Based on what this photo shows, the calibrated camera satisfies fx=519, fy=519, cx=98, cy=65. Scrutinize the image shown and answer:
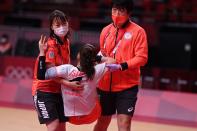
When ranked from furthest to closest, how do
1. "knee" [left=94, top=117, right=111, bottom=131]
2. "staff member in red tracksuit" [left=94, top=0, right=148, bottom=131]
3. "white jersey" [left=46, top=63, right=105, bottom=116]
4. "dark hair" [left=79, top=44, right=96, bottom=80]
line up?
"knee" [left=94, top=117, right=111, bottom=131] < "staff member in red tracksuit" [left=94, top=0, right=148, bottom=131] < "white jersey" [left=46, top=63, right=105, bottom=116] < "dark hair" [left=79, top=44, right=96, bottom=80]

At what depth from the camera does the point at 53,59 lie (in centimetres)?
505

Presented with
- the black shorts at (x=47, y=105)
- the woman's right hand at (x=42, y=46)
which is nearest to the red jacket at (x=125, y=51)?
the black shorts at (x=47, y=105)

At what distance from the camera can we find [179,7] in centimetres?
1381

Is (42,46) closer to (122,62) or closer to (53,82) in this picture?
(53,82)

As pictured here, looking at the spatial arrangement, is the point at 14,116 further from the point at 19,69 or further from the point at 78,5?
the point at 78,5

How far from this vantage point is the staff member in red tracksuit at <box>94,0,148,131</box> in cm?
518

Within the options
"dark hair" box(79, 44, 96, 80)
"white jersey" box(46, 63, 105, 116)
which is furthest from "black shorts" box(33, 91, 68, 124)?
"dark hair" box(79, 44, 96, 80)

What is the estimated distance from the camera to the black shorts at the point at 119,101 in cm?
525

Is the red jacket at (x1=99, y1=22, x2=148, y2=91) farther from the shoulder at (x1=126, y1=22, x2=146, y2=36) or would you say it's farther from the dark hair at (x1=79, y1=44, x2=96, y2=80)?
the dark hair at (x1=79, y1=44, x2=96, y2=80)

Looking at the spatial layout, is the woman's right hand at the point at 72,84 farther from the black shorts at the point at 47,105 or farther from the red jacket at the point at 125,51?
the red jacket at the point at 125,51

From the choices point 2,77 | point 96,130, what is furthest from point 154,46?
point 96,130

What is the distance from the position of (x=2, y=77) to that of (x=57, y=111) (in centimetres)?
507

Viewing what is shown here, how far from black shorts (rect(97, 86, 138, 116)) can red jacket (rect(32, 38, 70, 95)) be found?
0.53m

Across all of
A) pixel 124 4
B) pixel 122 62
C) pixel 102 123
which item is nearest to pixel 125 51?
pixel 122 62
